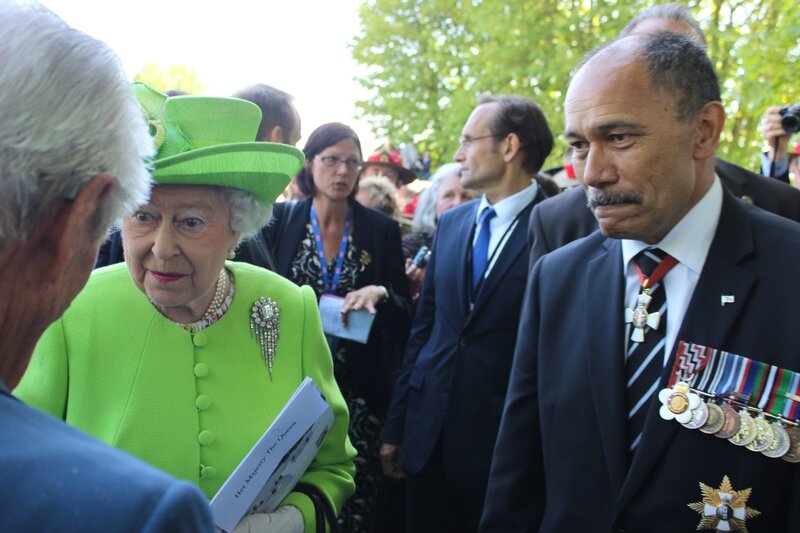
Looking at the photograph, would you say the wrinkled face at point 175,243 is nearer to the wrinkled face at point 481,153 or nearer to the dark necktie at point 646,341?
the dark necktie at point 646,341

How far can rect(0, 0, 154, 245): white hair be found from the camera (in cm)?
108

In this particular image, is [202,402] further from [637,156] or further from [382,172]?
[382,172]

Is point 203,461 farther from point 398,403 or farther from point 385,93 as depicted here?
point 385,93

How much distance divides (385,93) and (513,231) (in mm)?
15446

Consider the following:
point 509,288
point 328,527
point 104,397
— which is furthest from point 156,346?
point 509,288

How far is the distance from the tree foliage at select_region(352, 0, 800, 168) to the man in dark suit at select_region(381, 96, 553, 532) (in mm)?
3412

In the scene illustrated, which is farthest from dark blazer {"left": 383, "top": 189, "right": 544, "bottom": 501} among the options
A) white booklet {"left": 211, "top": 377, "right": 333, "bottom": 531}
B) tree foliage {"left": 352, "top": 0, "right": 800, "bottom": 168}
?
tree foliage {"left": 352, "top": 0, "right": 800, "bottom": 168}

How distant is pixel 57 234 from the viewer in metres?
1.16

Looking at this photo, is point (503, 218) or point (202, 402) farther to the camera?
point (503, 218)

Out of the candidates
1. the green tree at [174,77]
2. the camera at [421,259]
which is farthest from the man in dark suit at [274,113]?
the green tree at [174,77]

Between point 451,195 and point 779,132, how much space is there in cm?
222

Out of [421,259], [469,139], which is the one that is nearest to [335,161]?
[469,139]

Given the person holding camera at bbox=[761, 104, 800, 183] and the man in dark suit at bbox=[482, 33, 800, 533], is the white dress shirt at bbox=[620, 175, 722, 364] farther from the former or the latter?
the person holding camera at bbox=[761, 104, 800, 183]

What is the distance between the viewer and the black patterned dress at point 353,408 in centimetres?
415
